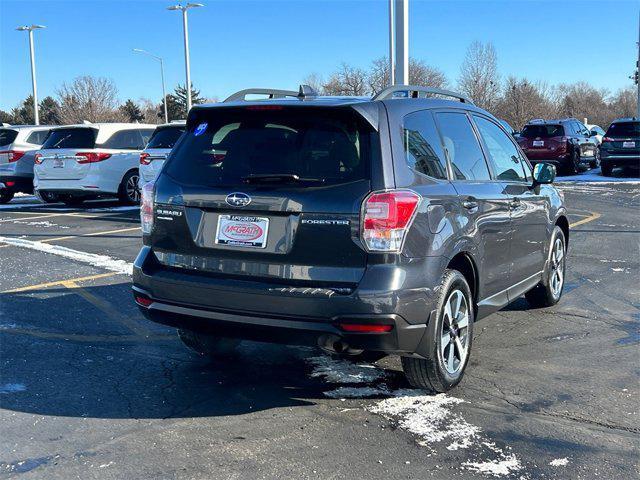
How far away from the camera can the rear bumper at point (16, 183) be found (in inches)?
651

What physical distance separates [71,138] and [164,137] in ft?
8.53

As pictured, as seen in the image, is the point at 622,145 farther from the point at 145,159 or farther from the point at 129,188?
the point at 145,159

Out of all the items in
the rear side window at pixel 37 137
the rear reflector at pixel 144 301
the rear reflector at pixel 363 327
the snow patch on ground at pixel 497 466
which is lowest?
the snow patch on ground at pixel 497 466

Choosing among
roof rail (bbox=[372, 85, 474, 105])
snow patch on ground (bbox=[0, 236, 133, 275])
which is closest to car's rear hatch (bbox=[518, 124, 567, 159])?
snow patch on ground (bbox=[0, 236, 133, 275])

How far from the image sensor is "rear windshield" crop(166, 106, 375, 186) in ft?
12.6

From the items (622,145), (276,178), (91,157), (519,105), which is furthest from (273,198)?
(519,105)

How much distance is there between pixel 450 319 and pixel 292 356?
130 centimetres

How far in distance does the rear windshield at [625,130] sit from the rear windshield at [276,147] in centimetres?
1978

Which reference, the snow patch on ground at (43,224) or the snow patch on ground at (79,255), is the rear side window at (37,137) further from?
the snow patch on ground at (79,255)

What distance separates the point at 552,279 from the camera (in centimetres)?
635

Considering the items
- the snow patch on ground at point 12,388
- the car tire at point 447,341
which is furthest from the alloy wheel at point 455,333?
the snow patch on ground at point 12,388

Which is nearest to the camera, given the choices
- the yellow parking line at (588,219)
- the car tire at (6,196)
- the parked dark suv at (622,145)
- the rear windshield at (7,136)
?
the yellow parking line at (588,219)

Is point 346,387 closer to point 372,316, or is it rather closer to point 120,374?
point 372,316

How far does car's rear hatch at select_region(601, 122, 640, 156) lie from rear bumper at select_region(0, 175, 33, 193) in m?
16.6
